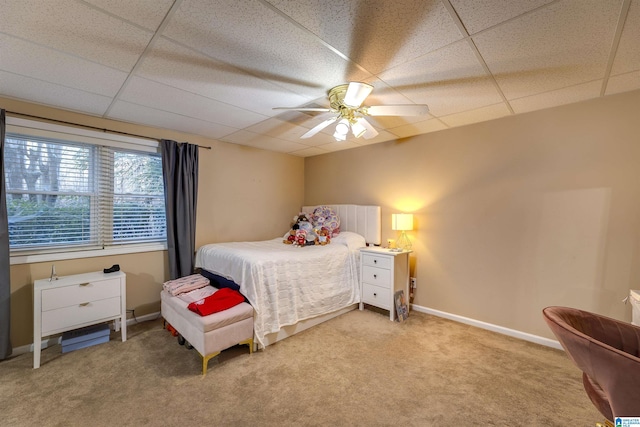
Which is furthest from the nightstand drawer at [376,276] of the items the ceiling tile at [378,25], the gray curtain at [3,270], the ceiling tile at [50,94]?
the gray curtain at [3,270]

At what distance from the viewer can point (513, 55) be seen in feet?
5.57

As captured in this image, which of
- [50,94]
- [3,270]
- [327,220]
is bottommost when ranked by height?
[3,270]

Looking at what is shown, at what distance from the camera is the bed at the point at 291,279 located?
2.52 m

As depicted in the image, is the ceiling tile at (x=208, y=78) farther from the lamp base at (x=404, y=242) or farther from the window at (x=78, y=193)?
the lamp base at (x=404, y=242)

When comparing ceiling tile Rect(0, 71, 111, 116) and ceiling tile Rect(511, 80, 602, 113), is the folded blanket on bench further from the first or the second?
ceiling tile Rect(511, 80, 602, 113)

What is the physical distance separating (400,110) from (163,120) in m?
2.54

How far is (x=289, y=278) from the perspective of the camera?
2729mm

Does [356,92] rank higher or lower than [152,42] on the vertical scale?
lower

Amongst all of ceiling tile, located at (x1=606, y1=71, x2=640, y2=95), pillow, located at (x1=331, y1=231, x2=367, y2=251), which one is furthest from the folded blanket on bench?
ceiling tile, located at (x1=606, y1=71, x2=640, y2=95)

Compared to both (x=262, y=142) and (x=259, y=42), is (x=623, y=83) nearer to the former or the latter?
(x=259, y=42)

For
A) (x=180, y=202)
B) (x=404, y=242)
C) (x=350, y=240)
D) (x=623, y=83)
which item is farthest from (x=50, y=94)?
(x=623, y=83)

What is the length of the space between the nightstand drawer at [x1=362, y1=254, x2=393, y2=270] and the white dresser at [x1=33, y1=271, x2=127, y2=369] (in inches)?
105

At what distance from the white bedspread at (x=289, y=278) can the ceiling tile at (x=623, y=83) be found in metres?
2.79

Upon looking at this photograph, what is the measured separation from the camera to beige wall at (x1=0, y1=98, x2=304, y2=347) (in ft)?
8.16
